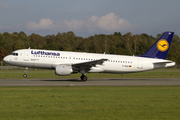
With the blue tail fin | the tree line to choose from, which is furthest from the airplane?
the tree line

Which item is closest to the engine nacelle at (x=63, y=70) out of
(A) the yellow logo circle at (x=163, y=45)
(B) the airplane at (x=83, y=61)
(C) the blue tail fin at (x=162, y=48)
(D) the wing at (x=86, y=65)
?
(B) the airplane at (x=83, y=61)

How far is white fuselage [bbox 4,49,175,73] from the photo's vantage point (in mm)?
29750

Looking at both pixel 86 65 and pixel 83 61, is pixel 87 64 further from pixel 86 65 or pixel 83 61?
pixel 83 61

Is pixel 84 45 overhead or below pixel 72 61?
overhead

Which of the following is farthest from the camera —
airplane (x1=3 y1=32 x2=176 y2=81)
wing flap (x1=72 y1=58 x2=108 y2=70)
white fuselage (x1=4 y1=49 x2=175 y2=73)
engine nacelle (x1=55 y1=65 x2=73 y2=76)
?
white fuselage (x1=4 y1=49 x2=175 y2=73)

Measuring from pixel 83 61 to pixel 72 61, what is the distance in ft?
4.72

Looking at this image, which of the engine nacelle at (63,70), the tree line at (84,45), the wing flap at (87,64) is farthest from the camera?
the tree line at (84,45)

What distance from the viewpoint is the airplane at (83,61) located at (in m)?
29.4

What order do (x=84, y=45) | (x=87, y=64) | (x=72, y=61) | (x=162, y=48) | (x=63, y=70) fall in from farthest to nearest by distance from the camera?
(x=84, y=45) < (x=162, y=48) < (x=72, y=61) < (x=87, y=64) < (x=63, y=70)

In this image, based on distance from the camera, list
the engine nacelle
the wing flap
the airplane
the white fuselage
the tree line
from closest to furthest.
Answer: the engine nacelle → the wing flap → the airplane → the white fuselage → the tree line

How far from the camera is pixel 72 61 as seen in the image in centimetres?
3031

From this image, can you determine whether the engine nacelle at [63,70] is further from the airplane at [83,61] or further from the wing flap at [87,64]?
the wing flap at [87,64]

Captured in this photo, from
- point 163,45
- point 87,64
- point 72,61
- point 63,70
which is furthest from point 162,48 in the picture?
point 63,70

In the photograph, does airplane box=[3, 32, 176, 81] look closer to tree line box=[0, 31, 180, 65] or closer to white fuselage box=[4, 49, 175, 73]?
white fuselage box=[4, 49, 175, 73]
